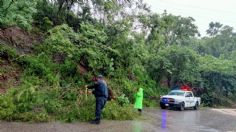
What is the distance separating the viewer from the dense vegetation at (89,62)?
16.1 metres

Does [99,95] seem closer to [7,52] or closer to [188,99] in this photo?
[7,52]

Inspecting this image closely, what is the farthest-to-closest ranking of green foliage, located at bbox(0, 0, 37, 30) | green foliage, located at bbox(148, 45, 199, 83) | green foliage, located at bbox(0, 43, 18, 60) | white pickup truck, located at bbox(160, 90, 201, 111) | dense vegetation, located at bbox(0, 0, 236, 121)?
green foliage, located at bbox(148, 45, 199, 83) → white pickup truck, located at bbox(160, 90, 201, 111) → green foliage, located at bbox(0, 43, 18, 60) → green foliage, located at bbox(0, 0, 37, 30) → dense vegetation, located at bbox(0, 0, 236, 121)

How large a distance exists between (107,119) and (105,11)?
38.3 ft

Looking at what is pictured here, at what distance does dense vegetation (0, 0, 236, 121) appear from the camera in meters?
16.1

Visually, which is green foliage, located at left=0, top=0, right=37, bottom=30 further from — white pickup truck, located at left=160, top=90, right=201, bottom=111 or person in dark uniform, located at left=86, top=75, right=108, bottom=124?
white pickup truck, located at left=160, top=90, right=201, bottom=111

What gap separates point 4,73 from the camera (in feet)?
62.3

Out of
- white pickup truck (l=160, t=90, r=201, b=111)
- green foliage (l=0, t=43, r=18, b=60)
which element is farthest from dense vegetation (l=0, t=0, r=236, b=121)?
white pickup truck (l=160, t=90, r=201, b=111)

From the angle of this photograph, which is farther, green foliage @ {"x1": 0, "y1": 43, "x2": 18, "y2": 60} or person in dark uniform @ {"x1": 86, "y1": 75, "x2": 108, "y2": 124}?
green foliage @ {"x1": 0, "y1": 43, "x2": 18, "y2": 60}

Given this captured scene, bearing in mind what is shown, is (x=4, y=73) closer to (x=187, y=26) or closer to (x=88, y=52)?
(x=88, y=52)

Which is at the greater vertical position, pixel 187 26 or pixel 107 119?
pixel 187 26

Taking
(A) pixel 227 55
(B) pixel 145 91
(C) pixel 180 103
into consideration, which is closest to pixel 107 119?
(C) pixel 180 103

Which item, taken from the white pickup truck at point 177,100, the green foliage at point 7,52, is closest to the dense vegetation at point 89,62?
the green foliage at point 7,52

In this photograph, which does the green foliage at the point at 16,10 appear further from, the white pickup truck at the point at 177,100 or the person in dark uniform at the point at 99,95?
the white pickup truck at the point at 177,100

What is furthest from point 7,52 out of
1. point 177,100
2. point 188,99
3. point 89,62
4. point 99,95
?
point 188,99
